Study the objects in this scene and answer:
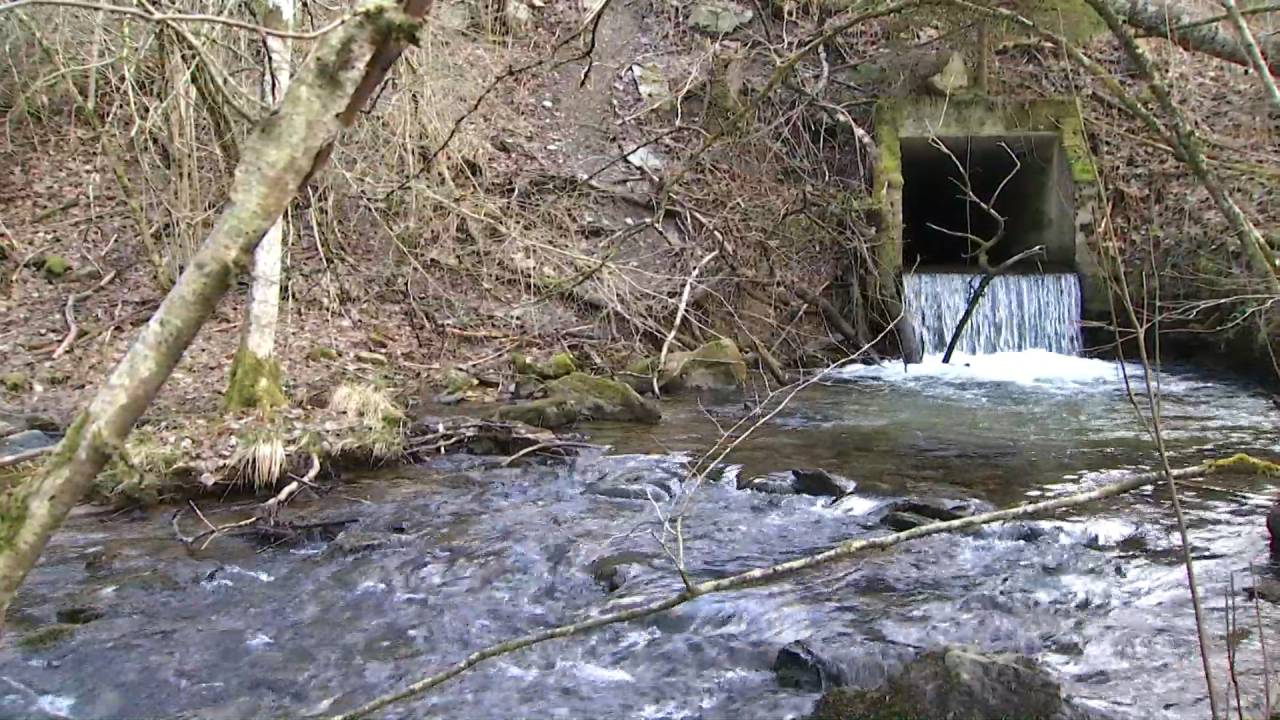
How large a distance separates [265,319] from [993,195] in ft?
32.5

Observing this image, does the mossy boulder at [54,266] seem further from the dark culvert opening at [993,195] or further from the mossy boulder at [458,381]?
the dark culvert opening at [993,195]

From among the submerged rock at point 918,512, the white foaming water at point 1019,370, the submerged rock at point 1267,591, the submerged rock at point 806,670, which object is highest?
the white foaming water at point 1019,370

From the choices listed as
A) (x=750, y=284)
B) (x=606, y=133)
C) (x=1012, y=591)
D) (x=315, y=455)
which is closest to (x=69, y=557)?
(x=315, y=455)

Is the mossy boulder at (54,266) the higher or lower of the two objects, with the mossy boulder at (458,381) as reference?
higher

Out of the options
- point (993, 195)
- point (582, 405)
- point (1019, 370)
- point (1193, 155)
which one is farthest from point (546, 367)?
point (1193, 155)

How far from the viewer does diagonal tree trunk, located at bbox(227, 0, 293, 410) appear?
7285 mm

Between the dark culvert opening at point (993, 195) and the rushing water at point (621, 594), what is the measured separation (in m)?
6.34

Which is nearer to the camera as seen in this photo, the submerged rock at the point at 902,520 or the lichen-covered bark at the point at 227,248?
the lichen-covered bark at the point at 227,248

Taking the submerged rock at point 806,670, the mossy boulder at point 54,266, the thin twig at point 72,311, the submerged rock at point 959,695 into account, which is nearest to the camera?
the submerged rock at point 959,695

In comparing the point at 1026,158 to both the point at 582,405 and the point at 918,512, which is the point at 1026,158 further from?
the point at 918,512

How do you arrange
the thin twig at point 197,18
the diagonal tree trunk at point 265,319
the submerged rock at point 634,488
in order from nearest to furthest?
the thin twig at point 197,18, the submerged rock at point 634,488, the diagonal tree trunk at point 265,319

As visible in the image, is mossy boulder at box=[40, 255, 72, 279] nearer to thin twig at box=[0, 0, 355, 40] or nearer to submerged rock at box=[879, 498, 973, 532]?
submerged rock at box=[879, 498, 973, 532]

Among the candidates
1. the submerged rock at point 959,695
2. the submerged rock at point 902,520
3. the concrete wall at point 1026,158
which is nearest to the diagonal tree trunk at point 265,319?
the submerged rock at point 902,520

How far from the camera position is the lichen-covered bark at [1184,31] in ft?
16.1
